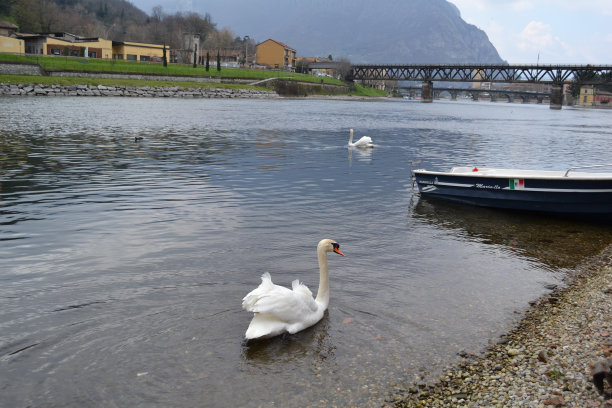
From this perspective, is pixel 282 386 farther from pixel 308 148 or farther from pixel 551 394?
pixel 308 148

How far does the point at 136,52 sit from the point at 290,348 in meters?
149

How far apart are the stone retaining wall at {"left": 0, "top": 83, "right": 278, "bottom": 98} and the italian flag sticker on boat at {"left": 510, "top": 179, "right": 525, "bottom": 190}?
76878mm

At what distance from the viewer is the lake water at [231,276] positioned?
7805mm

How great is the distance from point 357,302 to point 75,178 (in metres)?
16.2

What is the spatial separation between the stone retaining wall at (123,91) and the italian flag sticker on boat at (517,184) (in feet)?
252

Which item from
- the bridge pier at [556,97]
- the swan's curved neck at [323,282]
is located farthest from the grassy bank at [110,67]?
the bridge pier at [556,97]

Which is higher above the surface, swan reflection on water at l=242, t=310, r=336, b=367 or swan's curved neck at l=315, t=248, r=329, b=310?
swan's curved neck at l=315, t=248, r=329, b=310

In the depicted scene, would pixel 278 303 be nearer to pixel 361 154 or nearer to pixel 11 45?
pixel 361 154

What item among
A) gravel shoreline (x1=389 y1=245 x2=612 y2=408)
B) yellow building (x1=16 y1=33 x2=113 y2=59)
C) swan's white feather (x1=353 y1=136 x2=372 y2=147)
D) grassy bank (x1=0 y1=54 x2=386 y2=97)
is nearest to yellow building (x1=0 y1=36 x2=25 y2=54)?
grassy bank (x1=0 y1=54 x2=386 y2=97)

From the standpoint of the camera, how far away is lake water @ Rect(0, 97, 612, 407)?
7.80 metres

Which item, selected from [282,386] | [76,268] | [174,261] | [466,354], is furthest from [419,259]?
[76,268]

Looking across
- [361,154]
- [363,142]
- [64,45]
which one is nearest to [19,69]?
[64,45]

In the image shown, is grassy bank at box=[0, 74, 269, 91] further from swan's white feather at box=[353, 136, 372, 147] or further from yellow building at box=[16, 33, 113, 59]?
swan's white feather at box=[353, 136, 372, 147]

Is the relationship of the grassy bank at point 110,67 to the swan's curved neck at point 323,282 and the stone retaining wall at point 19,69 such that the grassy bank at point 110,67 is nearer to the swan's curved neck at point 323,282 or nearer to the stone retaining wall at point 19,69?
the stone retaining wall at point 19,69
